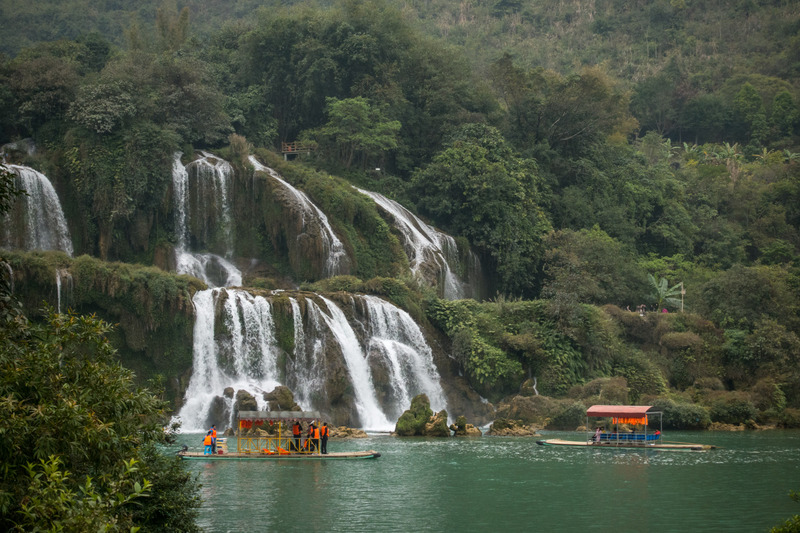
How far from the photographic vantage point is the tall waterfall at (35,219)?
41.2 meters

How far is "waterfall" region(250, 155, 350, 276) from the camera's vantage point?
45906mm


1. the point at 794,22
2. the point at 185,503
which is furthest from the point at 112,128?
the point at 794,22

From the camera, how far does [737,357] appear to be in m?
43.6

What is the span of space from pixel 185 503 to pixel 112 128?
117 ft

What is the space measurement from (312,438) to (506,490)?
749 cm

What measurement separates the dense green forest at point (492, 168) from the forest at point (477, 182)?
0.14m

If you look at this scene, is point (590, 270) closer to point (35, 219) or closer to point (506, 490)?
point (35, 219)

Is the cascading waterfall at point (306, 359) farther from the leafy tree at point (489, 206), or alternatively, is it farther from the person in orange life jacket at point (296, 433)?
the leafy tree at point (489, 206)

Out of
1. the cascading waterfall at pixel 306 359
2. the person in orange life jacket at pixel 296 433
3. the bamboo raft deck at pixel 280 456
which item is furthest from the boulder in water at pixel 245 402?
the bamboo raft deck at pixel 280 456

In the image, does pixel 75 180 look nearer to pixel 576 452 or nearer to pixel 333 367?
pixel 333 367

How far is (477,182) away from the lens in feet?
175

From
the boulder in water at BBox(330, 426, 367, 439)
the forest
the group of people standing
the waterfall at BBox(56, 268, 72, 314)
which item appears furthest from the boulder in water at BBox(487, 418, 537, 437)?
the waterfall at BBox(56, 268, 72, 314)

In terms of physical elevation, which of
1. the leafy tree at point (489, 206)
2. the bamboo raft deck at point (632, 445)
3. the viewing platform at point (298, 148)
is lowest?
the bamboo raft deck at point (632, 445)

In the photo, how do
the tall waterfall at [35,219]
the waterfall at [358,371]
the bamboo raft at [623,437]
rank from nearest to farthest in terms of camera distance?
the bamboo raft at [623,437] < the waterfall at [358,371] < the tall waterfall at [35,219]
